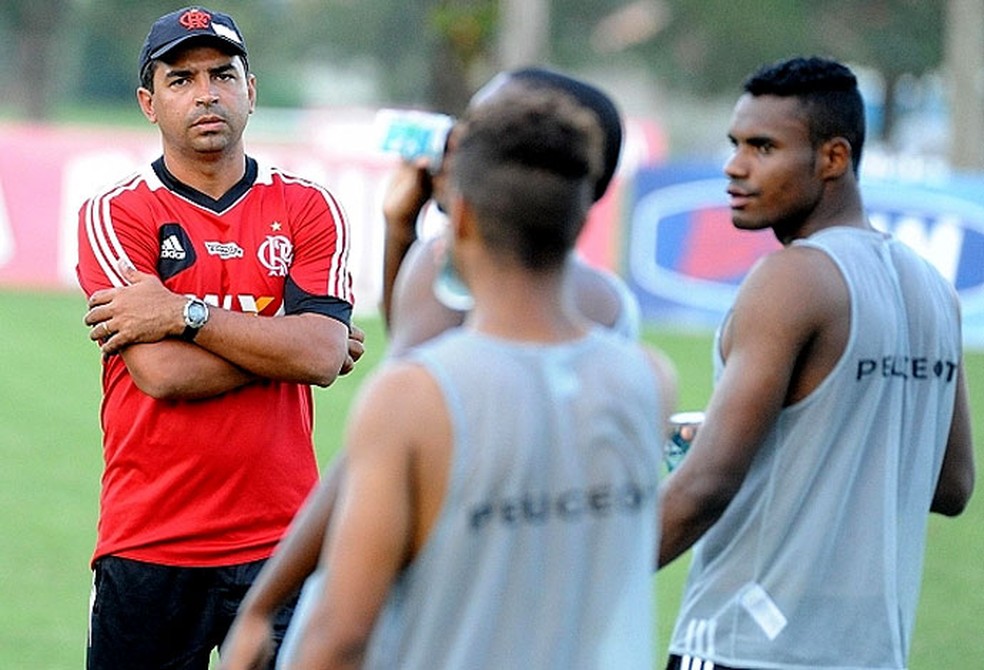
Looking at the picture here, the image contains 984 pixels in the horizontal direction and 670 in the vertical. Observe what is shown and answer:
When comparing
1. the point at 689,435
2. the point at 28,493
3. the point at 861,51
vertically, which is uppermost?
the point at 861,51

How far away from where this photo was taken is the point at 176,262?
15.6ft

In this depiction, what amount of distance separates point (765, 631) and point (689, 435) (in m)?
0.55

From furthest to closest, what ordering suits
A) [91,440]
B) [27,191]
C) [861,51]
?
[861,51] → [27,191] → [91,440]

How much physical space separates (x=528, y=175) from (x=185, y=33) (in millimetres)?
2212

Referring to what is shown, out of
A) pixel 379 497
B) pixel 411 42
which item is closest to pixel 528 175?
pixel 379 497

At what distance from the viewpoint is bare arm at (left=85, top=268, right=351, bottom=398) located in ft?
15.1

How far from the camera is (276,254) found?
482 centimetres

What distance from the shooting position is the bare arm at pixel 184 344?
15.1 ft

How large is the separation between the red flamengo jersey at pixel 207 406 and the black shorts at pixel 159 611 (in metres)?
0.04

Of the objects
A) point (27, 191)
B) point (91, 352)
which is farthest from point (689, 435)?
point (27, 191)

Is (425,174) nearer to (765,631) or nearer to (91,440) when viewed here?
(765,631)

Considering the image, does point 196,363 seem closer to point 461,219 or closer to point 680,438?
point 680,438

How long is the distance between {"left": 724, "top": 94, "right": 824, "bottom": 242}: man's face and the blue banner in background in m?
12.5

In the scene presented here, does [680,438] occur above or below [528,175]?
below
